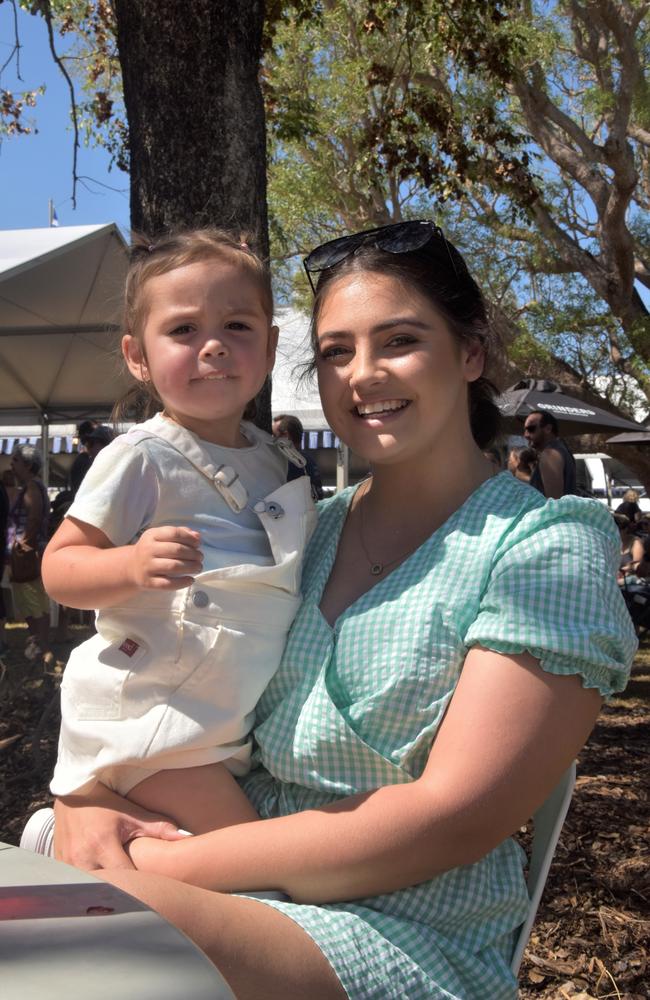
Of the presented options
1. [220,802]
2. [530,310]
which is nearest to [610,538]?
[220,802]

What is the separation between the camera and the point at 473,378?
6.31ft

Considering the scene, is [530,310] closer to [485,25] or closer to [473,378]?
[485,25]

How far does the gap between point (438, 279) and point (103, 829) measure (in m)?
1.14

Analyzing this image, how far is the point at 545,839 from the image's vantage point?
171cm

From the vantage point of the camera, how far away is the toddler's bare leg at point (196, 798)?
1.56 m

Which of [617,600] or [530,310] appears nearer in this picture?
[617,600]

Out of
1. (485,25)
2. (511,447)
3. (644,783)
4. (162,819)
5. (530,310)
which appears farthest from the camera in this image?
(530,310)

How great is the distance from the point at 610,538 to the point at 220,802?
76 cm

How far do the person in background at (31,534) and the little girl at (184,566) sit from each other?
6.84m

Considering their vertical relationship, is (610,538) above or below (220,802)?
above

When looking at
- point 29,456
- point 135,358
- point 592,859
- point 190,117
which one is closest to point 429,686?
point 135,358

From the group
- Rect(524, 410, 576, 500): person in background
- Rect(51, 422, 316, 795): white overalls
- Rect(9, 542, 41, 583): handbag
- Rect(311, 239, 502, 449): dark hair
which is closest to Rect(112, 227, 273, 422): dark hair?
Rect(311, 239, 502, 449): dark hair

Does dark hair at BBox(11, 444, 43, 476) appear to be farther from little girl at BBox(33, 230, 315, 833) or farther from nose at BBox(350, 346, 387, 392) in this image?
nose at BBox(350, 346, 387, 392)

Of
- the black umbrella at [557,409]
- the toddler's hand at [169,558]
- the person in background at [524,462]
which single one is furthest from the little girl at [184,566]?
the person in background at [524,462]
